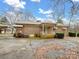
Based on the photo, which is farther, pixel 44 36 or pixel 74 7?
pixel 44 36

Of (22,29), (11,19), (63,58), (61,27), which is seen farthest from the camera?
(11,19)

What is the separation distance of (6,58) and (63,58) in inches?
139

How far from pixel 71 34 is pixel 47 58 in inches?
1234

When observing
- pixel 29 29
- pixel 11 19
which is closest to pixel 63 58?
pixel 29 29

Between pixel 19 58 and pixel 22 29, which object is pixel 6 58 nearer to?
pixel 19 58

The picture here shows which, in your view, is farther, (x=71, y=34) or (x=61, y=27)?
(x=61, y=27)

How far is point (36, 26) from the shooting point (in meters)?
41.1

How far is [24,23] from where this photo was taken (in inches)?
1590

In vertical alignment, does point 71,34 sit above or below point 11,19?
below

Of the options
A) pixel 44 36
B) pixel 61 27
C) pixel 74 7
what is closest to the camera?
pixel 74 7

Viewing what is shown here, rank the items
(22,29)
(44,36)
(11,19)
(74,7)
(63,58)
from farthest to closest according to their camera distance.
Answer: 1. (11,19)
2. (22,29)
3. (44,36)
4. (74,7)
5. (63,58)

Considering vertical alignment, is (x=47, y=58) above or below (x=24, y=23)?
below

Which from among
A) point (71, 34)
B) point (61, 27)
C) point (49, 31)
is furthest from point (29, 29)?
point (61, 27)

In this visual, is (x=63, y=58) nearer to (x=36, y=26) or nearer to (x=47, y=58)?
(x=47, y=58)
